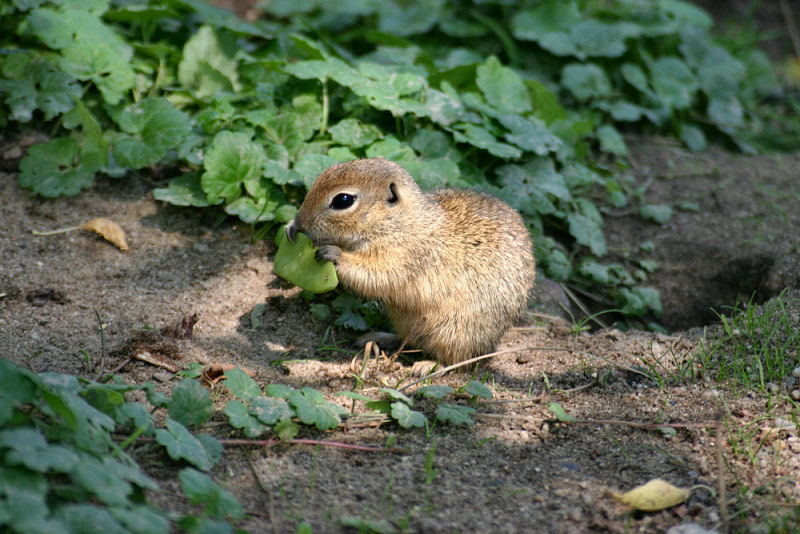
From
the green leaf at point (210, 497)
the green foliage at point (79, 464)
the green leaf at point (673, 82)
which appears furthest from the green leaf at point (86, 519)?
the green leaf at point (673, 82)

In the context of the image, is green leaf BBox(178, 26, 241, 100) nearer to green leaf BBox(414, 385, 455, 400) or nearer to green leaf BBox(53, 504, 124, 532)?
green leaf BBox(414, 385, 455, 400)

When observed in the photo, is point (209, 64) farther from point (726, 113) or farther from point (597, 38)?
point (726, 113)

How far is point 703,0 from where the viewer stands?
8.53 meters

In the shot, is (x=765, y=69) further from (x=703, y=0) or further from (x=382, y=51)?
(x=382, y=51)

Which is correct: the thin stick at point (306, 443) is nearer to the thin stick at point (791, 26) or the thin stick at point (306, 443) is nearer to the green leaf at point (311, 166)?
the green leaf at point (311, 166)

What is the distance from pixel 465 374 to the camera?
12.7 feet

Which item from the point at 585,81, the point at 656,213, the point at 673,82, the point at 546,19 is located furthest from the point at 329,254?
the point at 673,82

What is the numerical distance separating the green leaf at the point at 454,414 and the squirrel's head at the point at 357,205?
40.0 inches

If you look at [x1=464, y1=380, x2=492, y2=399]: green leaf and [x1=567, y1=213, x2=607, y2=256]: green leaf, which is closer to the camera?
[x1=464, y1=380, x2=492, y2=399]: green leaf

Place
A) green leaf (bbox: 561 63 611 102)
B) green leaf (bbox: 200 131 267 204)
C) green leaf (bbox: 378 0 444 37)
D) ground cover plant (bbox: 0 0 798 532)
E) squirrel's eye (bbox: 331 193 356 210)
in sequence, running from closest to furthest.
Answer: ground cover plant (bbox: 0 0 798 532) < squirrel's eye (bbox: 331 193 356 210) < green leaf (bbox: 200 131 267 204) < green leaf (bbox: 561 63 611 102) < green leaf (bbox: 378 0 444 37)

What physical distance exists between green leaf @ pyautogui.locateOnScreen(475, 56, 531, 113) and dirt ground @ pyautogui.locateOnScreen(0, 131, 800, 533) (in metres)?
1.12

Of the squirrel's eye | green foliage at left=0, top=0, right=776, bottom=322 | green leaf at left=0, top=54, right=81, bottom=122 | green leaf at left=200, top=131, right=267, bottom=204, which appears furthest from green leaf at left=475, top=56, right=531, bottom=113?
green leaf at left=0, top=54, right=81, bottom=122

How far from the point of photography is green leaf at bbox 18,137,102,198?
14.1ft

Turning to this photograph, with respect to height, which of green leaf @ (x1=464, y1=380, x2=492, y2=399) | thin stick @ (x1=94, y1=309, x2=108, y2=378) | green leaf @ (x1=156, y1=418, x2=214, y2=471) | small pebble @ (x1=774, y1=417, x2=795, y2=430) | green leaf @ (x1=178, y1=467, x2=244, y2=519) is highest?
small pebble @ (x1=774, y1=417, x2=795, y2=430)
